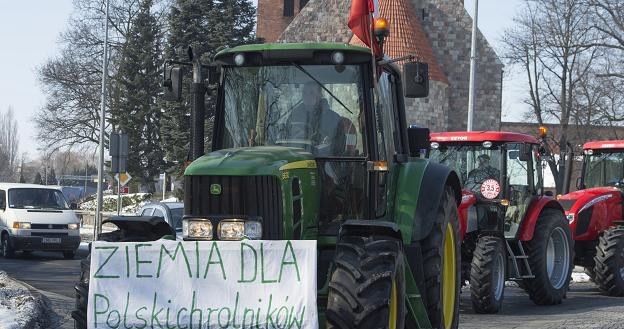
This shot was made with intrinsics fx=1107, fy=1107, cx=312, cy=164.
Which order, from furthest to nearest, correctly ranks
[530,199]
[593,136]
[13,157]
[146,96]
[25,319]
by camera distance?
1. [13,157]
2. [146,96]
3. [593,136]
4. [530,199]
5. [25,319]

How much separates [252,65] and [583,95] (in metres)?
46.1

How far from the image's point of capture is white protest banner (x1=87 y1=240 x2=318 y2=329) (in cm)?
833

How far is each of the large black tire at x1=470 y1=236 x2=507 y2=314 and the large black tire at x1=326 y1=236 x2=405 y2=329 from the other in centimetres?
643

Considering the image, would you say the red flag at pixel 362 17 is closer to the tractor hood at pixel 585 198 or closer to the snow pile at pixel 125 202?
the tractor hood at pixel 585 198

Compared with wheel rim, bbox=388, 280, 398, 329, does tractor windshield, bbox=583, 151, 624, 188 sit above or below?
above

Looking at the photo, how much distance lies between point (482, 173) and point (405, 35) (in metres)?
38.4

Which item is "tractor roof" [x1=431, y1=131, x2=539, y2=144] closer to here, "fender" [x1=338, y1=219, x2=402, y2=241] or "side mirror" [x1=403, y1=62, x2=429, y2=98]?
"side mirror" [x1=403, y1=62, x2=429, y2=98]

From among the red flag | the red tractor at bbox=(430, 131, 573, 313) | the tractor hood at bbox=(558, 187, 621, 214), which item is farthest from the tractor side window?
the red flag

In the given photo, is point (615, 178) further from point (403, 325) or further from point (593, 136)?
point (593, 136)

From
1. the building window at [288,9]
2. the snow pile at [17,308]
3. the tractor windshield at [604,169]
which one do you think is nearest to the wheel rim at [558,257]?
the tractor windshield at [604,169]

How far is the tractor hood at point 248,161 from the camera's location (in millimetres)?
8578

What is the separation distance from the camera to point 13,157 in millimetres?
113625

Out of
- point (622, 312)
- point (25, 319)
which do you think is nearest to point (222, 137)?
point (25, 319)

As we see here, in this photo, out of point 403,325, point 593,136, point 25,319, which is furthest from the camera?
point 593,136
